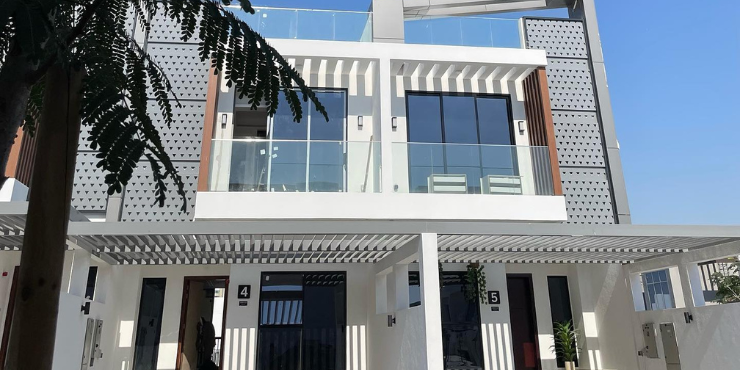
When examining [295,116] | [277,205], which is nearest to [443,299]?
[277,205]

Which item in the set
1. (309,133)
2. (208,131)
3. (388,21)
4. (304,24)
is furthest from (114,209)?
(388,21)

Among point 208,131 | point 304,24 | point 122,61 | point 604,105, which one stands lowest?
point 122,61

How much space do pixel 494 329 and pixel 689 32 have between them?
24538 millimetres

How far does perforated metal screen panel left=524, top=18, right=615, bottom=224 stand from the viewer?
13.3 meters

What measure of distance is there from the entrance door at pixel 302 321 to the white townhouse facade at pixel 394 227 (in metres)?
0.03

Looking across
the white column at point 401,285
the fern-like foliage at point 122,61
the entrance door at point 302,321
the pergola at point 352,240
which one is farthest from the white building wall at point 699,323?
the fern-like foliage at point 122,61

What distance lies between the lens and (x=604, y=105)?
1412 centimetres

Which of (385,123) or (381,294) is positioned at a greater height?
(385,123)

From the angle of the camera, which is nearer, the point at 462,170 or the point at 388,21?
the point at 462,170

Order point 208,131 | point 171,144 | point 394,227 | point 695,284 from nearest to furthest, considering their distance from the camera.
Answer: point 394,227 < point 695,284 < point 208,131 < point 171,144

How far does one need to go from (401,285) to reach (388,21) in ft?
25.3

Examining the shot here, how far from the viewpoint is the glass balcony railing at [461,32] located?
13867 mm

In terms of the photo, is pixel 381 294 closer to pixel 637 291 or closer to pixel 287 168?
pixel 287 168

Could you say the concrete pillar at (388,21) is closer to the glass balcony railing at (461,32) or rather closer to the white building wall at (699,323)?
the glass balcony railing at (461,32)
